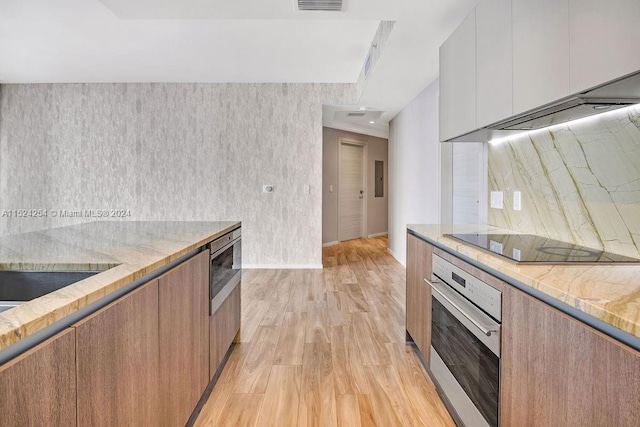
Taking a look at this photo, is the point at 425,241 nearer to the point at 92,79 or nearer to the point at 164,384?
the point at 164,384

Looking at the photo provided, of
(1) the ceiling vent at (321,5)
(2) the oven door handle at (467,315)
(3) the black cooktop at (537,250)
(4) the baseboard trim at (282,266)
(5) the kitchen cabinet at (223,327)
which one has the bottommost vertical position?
(4) the baseboard trim at (282,266)

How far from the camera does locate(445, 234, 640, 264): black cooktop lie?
4.29 feet

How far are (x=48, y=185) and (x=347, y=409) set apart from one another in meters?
5.53

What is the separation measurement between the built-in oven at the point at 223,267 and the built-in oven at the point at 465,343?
1.13 metres

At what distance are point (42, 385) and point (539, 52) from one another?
1.83 meters

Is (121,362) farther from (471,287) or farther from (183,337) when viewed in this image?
(471,287)

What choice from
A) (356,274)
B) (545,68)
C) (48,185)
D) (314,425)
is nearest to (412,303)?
(314,425)

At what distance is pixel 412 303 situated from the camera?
248 centimetres

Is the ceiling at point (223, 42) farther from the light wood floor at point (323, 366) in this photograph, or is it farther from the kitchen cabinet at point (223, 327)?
the light wood floor at point (323, 366)

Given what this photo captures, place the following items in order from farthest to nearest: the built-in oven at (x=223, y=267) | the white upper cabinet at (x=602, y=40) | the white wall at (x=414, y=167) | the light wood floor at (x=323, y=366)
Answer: the white wall at (x=414, y=167) → the built-in oven at (x=223, y=267) → the light wood floor at (x=323, y=366) → the white upper cabinet at (x=602, y=40)

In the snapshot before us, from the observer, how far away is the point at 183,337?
5.04ft

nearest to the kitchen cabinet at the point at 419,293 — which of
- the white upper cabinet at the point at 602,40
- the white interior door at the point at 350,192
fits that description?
the white upper cabinet at the point at 602,40

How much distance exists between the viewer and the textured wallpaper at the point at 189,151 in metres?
5.29

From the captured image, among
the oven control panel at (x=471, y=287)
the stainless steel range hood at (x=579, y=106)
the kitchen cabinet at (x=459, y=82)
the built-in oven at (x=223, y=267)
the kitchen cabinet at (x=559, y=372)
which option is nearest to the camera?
the kitchen cabinet at (x=559, y=372)
